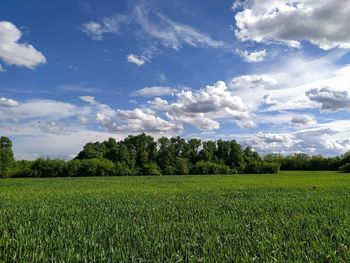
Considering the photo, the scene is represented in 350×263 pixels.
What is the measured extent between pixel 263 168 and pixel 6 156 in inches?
3102

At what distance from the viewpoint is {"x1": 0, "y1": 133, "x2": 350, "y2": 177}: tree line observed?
111 m

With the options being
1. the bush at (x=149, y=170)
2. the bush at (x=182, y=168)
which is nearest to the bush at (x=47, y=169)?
the bush at (x=149, y=170)

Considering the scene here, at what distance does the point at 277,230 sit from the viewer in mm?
13148

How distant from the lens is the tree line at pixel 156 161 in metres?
111

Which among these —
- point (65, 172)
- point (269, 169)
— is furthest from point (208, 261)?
point (269, 169)

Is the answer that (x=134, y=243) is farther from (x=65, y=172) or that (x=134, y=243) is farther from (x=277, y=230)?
(x=65, y=172)

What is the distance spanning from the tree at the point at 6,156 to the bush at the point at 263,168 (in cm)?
7530

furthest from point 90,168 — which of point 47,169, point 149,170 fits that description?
point 149,170

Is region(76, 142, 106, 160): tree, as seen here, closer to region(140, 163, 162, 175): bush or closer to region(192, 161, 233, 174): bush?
region(140, 163, 162, 175): bush

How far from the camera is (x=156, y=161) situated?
13762cm

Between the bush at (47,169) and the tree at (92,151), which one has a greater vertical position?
the tree at (92,151)

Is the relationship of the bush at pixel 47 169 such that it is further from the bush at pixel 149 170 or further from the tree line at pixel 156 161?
the bush at pixel 149 170

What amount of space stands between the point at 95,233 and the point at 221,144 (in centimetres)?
13620

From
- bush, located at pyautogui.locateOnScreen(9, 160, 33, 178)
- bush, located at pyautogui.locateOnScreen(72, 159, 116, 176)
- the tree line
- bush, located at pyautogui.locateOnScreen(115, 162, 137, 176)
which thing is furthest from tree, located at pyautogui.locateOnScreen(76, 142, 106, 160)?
bush, located at pyautogui.locateOnScreen(9, 160, 33, 178)
